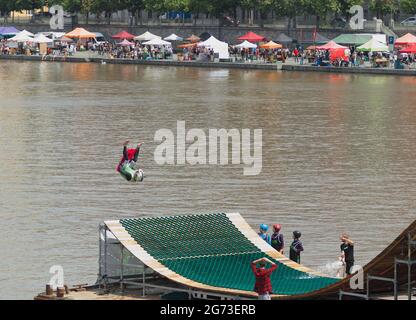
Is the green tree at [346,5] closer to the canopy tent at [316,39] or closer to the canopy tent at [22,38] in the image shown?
the canopy tent at [316,39]

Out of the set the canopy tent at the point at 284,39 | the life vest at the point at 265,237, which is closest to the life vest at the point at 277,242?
the life vest at the point at 265,237

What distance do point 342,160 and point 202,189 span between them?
30.7ft

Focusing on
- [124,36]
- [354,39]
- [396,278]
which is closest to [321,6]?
[354,39]

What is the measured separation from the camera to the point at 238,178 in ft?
155

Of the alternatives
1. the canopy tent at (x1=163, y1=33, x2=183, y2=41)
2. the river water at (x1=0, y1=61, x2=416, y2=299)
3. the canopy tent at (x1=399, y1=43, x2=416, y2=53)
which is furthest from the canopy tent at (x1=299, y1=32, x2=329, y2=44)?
the river water at (x1=0, y1=61, x2=416, y2=299)

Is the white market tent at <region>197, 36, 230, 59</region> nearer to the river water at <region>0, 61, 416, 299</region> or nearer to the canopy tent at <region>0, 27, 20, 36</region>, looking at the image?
the river water at <region>0, 61, 416, 299</region>

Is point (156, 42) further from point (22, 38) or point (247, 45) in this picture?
point (22, 38)

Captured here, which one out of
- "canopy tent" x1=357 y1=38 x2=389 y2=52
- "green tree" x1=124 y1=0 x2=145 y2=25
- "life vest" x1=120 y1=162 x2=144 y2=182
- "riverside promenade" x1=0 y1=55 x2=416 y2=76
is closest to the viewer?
"life vest" x1=120 y1=162 x2=144 y2=182

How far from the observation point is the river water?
117ft

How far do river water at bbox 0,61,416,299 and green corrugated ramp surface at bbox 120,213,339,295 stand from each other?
8.42 ft

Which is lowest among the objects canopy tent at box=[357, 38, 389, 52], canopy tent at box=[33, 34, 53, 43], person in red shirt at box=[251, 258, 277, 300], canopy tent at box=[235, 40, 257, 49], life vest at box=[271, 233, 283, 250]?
canopy tent at box=[33, 34, 53, 43]

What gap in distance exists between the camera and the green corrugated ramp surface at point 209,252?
27.6m

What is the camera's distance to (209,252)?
29.2 meters
